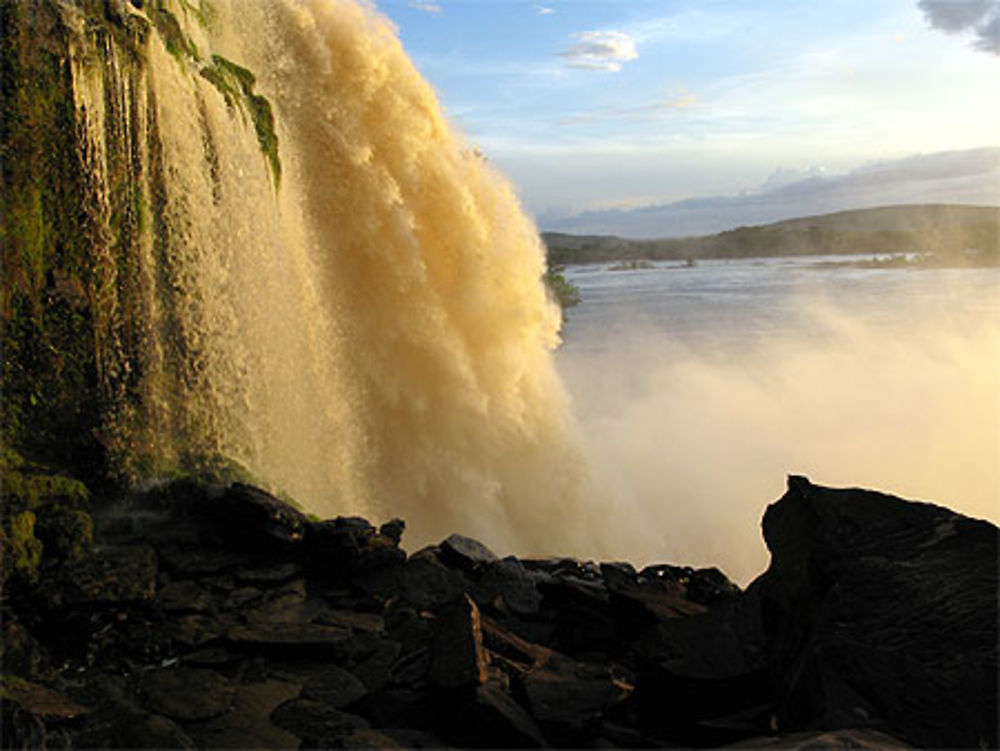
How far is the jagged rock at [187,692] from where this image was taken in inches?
196

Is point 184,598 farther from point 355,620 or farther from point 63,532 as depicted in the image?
point 355,620

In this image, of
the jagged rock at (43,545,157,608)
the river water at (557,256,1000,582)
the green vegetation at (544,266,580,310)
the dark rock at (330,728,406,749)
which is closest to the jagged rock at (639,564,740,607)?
the dark rock at (330,728,406,749)

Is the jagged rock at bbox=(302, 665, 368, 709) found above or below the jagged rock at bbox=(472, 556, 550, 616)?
above

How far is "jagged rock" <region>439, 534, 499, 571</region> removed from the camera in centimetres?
771

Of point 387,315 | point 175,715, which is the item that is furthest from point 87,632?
point 387,315

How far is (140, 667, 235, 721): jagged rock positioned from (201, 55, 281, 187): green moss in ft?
20.0

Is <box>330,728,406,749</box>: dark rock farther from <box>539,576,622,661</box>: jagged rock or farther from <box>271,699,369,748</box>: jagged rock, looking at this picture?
<box>539,576,622,661</box>: jagged rock

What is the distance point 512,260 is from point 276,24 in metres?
4.84

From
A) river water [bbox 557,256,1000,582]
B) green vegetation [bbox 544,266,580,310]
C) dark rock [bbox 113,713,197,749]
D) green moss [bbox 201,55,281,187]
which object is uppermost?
green moss [bbox 201,55,281,187]

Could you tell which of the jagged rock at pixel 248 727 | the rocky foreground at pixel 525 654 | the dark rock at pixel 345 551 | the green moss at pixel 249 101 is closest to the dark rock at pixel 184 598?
the rocky foreground at pixel 525 654

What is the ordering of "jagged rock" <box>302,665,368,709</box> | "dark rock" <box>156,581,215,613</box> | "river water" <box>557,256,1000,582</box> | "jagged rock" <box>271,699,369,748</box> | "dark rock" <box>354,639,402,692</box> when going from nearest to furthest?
"jagged rock" <box>271,699,369,748</box> < "jagged rock" <box>302,665,368,709</box> < "dark rock" <box>354,639,402,692</box> < "dark rock" <box>156,581,215,613</box> < "river water" <box>557,256,1000,582</box>

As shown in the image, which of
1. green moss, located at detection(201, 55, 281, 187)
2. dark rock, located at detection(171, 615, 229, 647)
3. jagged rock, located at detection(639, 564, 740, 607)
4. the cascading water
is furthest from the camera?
green moss, located at detection(201, 55, 281, 187)

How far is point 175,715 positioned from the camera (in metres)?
4.93

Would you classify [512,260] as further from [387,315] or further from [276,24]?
[276,24]
